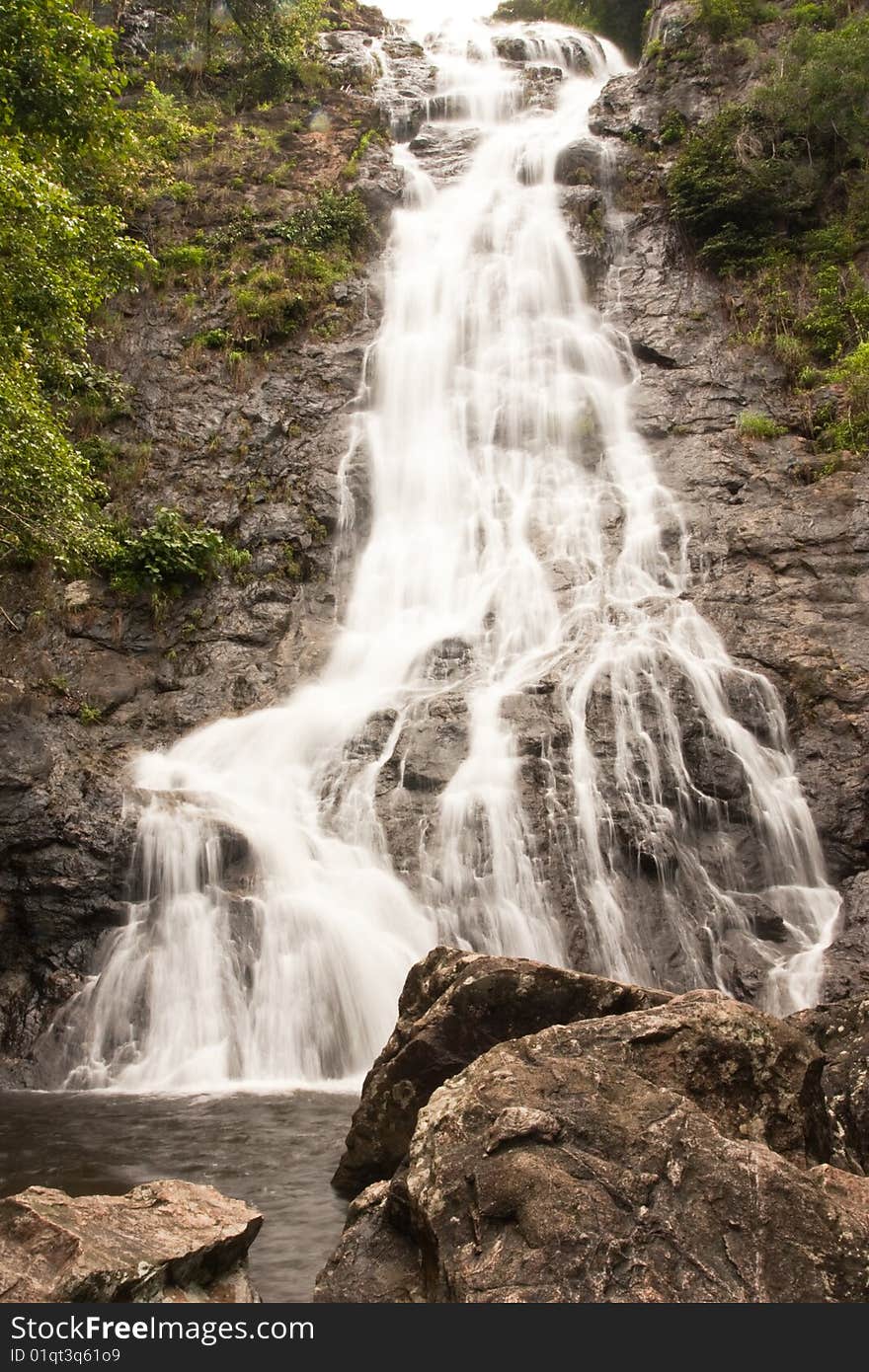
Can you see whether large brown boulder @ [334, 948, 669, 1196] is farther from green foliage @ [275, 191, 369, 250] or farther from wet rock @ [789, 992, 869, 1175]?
green foliage @ [275, 191, 369, 250]

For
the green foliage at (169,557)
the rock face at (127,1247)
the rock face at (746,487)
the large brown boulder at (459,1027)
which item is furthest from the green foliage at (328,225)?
the rock face at (127,1247)

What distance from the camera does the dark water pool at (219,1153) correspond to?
4.95 metres

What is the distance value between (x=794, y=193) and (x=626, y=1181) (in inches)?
899

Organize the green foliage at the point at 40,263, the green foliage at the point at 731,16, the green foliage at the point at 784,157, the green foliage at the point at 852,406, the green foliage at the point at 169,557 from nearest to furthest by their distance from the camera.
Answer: the green foliage at the point at 40,263 < the green foliage at the point at 169,557 < the green foliage at the point at 852,406 < the green foliage at the point at 784,157 < the green foliage at the point at 731,16

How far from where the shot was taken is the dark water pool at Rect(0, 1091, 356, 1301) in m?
4.95

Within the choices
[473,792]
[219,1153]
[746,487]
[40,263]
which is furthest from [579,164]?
[219,1153]

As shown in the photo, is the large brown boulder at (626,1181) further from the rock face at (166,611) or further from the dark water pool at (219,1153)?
the rock face at (166,611)

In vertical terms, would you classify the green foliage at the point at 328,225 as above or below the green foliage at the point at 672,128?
below

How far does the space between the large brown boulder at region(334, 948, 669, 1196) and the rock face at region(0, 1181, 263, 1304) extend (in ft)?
3.76

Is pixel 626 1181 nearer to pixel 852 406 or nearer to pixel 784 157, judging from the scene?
pixel 852 406

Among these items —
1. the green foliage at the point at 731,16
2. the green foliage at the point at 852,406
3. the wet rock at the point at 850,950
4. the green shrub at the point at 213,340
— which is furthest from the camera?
the green foliage at the point at 731,16

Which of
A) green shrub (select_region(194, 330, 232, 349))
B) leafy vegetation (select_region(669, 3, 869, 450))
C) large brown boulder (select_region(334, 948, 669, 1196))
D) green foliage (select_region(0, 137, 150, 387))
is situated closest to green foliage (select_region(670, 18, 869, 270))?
leafy vegetation (select_region(669, 3, 869, 450))

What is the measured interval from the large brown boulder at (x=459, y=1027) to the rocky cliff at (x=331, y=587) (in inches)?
188

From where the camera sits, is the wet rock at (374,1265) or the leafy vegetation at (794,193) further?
the leafy vegetation at (794,193)
